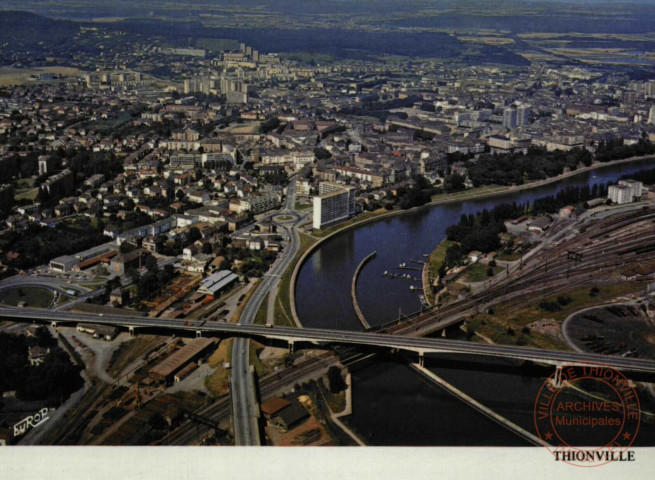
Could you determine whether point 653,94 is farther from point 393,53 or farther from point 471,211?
point 471,211

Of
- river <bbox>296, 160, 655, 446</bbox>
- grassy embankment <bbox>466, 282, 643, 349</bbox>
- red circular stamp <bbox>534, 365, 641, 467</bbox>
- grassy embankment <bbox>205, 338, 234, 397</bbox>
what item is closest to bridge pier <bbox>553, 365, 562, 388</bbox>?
red circular stamp <bbox>534, 365, 641, 467</bbox>

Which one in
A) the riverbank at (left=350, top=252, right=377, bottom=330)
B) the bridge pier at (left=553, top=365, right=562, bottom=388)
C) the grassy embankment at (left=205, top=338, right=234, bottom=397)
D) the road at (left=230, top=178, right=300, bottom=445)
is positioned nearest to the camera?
the road at (left=230, top=178, right=300, bottom=445)

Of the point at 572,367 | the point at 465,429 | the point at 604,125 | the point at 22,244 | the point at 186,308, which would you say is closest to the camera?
the point at 465,429

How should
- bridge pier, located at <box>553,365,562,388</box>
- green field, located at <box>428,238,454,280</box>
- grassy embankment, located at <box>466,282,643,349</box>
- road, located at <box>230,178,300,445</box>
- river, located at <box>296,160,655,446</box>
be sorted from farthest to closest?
green field, located at <box>428,238,454,280</box>, grassy embankment, located at <box>466,282,643,349</box>, bridge pier, located at <box>553,365,562,388</box>, river, located at <box>296,160,655,446</box>, road, located at <box>230,178,300,445</box>

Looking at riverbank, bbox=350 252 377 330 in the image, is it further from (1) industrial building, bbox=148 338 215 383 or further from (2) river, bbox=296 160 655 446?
(1) industrial building, bbox=148 338 215 383

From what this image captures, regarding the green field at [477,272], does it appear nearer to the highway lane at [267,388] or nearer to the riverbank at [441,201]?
the riverbank at [441,201]

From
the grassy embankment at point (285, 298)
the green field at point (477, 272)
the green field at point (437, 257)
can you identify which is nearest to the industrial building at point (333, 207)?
the grassy embankment at point (285, 298)

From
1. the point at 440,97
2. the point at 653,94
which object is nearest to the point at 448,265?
the point at 440,97

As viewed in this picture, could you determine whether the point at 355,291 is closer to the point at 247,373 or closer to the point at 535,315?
the point at 535,315
